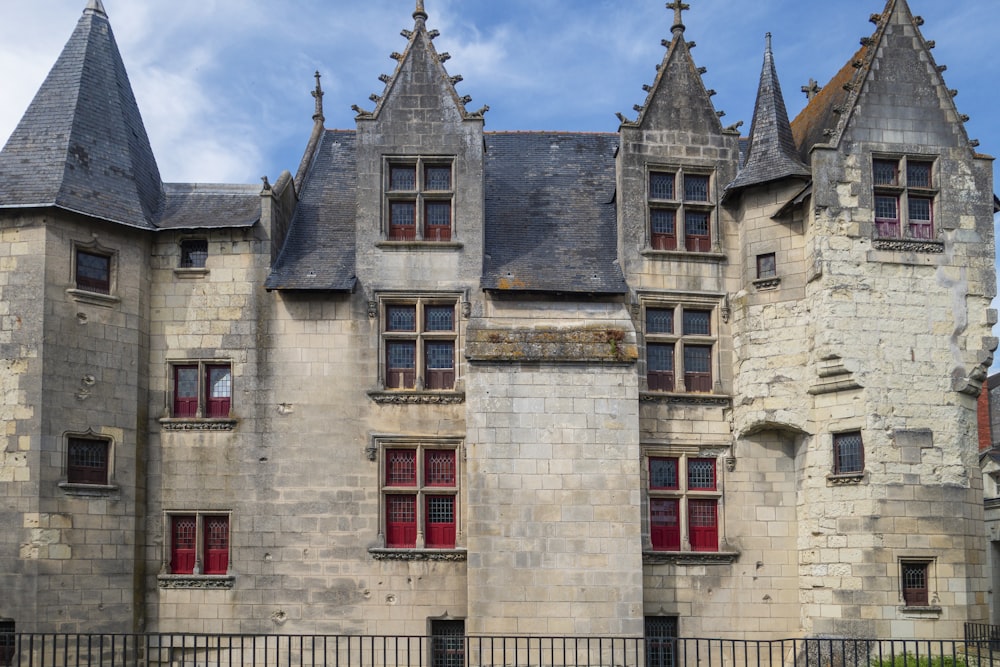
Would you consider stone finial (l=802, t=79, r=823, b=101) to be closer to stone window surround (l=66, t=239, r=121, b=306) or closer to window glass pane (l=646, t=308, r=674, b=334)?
window glass pane (l=646, t=308, r=674, b=334)

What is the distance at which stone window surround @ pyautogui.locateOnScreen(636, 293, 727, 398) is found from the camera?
2214cm

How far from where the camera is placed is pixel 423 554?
2117cm

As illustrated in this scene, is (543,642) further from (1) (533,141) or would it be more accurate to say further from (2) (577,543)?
(1) (533,141)

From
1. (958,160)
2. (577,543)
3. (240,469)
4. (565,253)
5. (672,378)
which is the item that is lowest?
(577,543)

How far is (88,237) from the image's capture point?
21.4 meters

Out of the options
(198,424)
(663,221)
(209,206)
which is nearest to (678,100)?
(663,221)

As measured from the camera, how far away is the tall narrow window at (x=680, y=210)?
22750 mm

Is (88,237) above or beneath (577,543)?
above

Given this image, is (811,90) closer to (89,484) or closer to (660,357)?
(660,357)

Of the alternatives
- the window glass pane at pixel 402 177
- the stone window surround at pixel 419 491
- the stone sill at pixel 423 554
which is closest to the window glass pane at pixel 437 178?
the window glass pane at pixel 402 177

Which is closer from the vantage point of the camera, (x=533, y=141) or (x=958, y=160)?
(x=958, y=160)

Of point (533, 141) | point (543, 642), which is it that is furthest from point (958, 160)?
point (543, 642)

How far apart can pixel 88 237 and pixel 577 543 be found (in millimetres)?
10979

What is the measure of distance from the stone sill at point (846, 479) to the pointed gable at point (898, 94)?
6.33m
